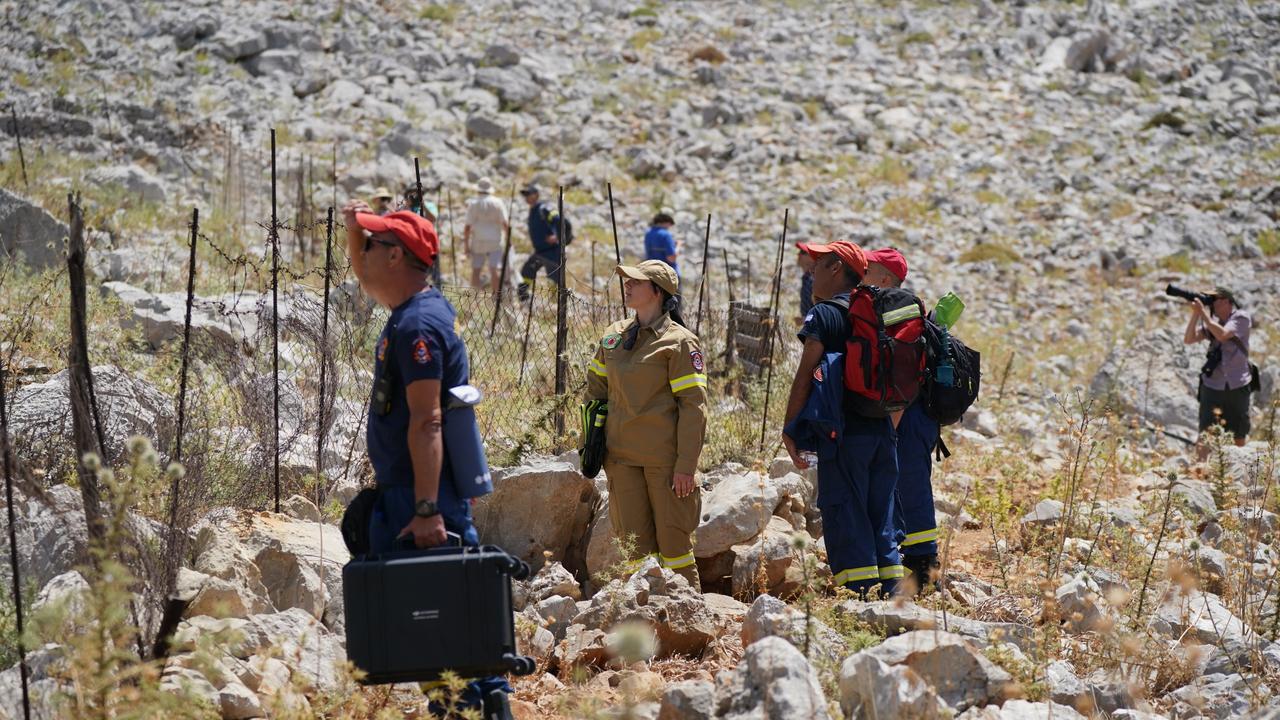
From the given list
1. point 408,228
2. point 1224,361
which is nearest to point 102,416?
point 408,228

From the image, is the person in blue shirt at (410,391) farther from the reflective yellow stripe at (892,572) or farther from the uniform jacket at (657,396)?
the reflective yellow stripe at (892,572)

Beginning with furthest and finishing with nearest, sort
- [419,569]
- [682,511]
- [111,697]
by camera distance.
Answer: [682,511], [419,569], [111,697]

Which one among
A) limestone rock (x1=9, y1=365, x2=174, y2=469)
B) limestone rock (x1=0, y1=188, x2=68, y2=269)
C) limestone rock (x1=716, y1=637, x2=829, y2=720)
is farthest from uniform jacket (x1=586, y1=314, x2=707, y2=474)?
limestone rock (x1=0, y1=188, x2=68, y2=269)

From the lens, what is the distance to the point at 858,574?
421 cm

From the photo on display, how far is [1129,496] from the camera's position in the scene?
23.4 feet

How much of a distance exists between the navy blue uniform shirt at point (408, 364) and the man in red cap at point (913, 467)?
2.26 meters

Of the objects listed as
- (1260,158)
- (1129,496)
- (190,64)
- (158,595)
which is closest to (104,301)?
(158,595)

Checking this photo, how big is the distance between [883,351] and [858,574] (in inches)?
33.4

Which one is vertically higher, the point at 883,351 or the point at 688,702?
the point at 883,351

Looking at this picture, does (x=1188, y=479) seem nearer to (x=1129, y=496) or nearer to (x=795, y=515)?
(x=1129, y=496)

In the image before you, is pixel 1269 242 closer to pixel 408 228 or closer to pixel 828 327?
pixel 828 327

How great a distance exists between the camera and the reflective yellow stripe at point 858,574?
4207 millimetres

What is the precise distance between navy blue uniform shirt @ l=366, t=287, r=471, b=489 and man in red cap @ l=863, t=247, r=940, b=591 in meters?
2.26

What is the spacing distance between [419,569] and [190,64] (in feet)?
59.4
